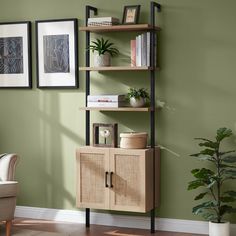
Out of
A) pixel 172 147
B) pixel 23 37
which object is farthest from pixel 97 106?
pixel 23 37

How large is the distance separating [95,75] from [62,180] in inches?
42.9

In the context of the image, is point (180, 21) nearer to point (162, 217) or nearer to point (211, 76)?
point (211, 76)

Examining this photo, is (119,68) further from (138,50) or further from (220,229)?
(220,229)

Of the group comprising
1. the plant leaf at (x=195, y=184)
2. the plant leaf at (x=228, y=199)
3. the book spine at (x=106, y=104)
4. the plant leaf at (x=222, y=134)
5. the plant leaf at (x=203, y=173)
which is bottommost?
the plant leaf at (x=228, y=199)

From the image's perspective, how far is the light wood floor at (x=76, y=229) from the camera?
5617 millimetres

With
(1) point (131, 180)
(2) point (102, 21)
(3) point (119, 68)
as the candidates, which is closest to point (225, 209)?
(1) point (131, 180)

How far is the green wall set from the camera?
5.47 metres

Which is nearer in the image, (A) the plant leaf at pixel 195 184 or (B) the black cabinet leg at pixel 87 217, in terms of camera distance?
(A) the plant leaf at pixel 195 184

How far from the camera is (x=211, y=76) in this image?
5492mm

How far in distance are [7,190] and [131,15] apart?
6.21 ft

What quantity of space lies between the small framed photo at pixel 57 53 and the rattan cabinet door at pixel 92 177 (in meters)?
0.76

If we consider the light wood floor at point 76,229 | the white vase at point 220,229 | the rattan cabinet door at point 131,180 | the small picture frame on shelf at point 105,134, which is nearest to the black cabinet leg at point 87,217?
the light wood floor at point 76,229

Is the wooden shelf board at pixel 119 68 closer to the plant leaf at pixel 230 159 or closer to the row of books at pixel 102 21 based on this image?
the row of books at pixel 102 21

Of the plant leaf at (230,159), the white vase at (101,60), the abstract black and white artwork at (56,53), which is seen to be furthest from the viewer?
the abstract black and white artwork at (56,53)
